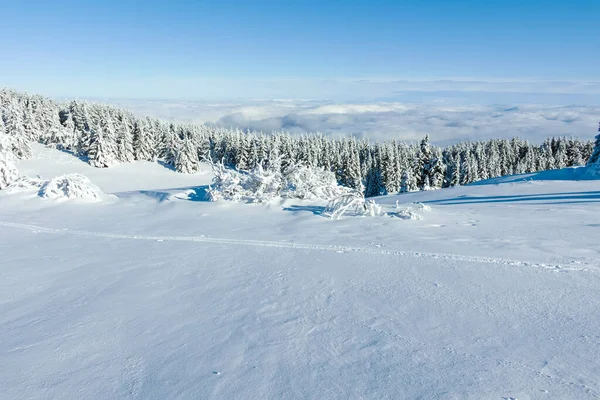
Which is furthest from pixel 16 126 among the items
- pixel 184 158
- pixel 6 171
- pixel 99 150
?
pixel 6 171

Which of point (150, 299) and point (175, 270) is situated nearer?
point (150, 299)

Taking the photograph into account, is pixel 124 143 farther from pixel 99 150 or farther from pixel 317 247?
pixel 317 247

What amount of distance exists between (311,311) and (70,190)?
14486 millimetres

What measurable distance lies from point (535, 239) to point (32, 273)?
1050 centimetres

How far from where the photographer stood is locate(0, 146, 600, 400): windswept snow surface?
11.6 ft

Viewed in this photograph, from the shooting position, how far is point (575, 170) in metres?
24.4

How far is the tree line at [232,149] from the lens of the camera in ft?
188

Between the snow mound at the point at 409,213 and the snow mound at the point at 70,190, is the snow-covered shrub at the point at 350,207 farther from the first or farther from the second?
the snow mound at the point at 70,190

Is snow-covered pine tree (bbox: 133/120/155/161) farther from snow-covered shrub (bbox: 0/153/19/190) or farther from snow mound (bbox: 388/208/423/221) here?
snow mound (bbox: 388/208/423/221)

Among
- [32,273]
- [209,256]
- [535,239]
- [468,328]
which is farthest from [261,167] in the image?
[468,328]

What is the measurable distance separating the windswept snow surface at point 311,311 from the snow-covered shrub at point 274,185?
329 centimetres

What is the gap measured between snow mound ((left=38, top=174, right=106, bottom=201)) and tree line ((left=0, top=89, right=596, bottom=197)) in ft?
101

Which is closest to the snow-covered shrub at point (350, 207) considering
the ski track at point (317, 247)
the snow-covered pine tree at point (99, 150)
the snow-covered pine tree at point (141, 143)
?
the ski track at point (317, 247)

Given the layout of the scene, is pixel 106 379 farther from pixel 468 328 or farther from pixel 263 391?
pixel 468 328
